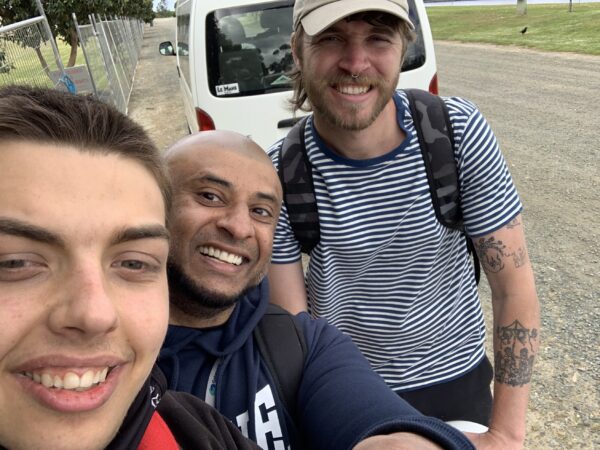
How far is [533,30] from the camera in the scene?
18.5m

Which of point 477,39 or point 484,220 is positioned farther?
point 477,39

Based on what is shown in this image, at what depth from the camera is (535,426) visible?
2.80 m

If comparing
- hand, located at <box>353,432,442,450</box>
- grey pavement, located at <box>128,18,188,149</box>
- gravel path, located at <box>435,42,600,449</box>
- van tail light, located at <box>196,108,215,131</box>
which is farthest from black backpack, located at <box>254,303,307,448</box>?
grey pavement, located at <box>128,18,188,149</box>

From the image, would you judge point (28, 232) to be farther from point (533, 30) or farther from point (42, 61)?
point (533, 30)

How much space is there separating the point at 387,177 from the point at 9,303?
1.11 metres

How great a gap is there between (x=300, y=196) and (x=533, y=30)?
64.8 ft

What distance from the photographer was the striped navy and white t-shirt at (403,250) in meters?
1.62

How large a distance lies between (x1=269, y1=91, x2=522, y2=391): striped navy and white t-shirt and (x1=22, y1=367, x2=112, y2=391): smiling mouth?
90cm

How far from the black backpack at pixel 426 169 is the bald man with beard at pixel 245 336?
0.07m

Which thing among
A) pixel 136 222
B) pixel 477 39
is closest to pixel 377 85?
pixel 136 222

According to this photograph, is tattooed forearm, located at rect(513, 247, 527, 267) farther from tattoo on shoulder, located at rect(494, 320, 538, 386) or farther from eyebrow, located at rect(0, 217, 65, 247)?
eyebrow, located at rect(0, 217, 65, 247)

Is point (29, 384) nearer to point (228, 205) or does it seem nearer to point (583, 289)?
point (228, 205)

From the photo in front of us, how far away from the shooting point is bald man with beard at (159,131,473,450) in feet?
4.19

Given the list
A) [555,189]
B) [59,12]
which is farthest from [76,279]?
[59,12]
